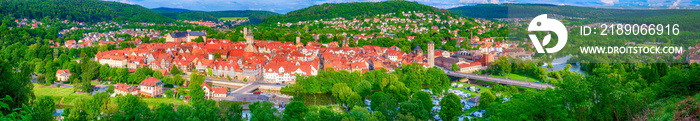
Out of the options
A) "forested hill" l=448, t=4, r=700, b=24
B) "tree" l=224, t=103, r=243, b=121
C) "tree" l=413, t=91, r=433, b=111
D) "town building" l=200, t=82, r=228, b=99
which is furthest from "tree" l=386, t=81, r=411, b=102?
"town building" l=200, t=82, r=228, b=99

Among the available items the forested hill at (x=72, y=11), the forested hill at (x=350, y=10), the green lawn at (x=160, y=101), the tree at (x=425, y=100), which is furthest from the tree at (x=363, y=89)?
the forested hill at (x=72, y=11)

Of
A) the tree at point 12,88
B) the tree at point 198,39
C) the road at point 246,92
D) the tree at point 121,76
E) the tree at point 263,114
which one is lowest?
the road at point 246,92

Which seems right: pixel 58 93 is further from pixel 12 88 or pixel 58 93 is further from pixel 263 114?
pixel 263 114

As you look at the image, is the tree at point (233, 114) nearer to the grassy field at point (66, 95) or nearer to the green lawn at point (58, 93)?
the grassy field at point (66, 95)

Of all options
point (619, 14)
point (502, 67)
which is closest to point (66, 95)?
point (619, 14)

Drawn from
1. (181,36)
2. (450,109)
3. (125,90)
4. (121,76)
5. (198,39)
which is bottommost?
(450,109)

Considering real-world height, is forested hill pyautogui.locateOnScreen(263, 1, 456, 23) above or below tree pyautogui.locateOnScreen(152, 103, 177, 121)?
above

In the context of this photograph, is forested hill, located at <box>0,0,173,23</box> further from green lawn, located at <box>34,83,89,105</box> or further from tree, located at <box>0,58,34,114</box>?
tree, located at <box>0,58,34,114</box>
